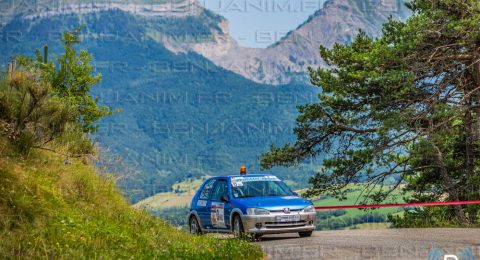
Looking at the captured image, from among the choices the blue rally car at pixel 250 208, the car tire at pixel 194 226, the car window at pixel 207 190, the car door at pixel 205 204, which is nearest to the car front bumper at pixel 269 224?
the blue rally car at pixel 250 208

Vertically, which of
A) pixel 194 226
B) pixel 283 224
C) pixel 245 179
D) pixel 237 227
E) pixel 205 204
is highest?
pixel 245 179

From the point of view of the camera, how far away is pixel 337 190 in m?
32.7

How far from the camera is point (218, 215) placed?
1908 cm

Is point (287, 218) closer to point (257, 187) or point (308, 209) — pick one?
point (308, 209)

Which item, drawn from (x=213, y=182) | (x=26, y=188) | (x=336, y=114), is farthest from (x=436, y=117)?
(x=26, y=188)

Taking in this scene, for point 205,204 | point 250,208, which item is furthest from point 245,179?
point 250,208

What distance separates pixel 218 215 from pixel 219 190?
892 millimetres

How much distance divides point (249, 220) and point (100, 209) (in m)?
4.17

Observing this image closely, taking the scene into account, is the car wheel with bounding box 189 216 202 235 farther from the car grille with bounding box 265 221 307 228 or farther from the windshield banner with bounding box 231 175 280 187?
the car grille with bounding box 265 221 307 228

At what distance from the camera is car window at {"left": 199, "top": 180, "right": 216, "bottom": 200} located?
20.2 m

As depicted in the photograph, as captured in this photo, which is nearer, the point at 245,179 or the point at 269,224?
the point at 269,224

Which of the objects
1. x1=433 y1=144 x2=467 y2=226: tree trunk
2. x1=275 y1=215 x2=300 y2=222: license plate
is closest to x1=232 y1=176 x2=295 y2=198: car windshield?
x1=275 y1=215 x2=300 y2=222: license plate

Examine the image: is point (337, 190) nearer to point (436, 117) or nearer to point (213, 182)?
point (436, 117)

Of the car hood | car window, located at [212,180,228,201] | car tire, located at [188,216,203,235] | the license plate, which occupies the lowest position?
car tire, located at [188,216,203,235]
